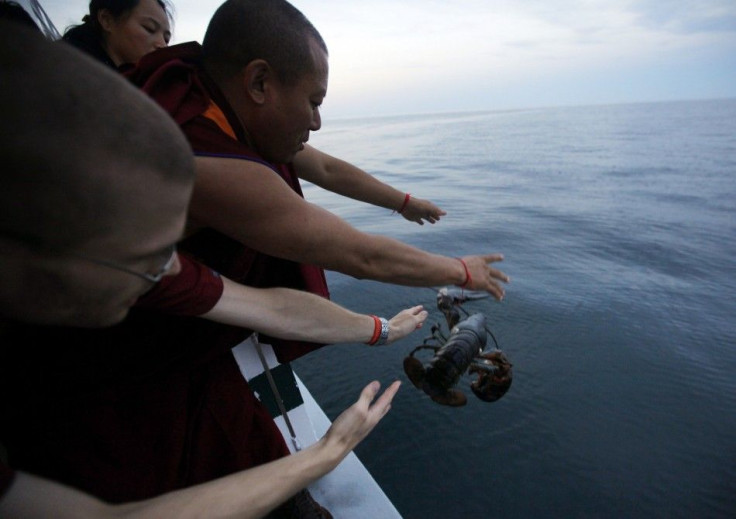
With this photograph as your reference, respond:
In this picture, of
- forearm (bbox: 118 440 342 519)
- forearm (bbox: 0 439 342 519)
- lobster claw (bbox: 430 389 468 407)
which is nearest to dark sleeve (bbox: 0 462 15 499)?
forearm (bbox: 0 439 342 519)

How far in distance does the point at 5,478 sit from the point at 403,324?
1.37m

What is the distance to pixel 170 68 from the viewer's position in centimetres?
127

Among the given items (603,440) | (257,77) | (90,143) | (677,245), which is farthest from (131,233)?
(677,245)

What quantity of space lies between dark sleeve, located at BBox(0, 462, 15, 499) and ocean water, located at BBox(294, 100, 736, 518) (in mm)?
2711

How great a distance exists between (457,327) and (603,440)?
65.6 inches

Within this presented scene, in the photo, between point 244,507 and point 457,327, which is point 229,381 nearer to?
point 244,507

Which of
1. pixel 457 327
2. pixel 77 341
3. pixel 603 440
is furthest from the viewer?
pixel 457 327

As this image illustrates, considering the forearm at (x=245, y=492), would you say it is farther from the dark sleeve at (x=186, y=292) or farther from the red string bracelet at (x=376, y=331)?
the red string bracelet at (x=376, y=331)

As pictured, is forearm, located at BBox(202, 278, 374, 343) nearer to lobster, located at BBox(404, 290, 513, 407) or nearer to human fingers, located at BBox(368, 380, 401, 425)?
human fingers, located at BBox(368, 380, 401, 425)

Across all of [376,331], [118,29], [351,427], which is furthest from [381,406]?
[118,29]

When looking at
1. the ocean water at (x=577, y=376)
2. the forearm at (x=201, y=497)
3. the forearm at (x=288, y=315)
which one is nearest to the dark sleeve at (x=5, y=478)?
the forearm at (x=201, y=497)

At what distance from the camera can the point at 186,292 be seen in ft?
3.33

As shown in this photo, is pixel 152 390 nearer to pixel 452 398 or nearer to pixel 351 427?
pixel 351 427

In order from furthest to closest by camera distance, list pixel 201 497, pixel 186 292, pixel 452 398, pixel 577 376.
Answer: pixel 577 376, pixel 452 398, pixel 186 292, pixel 201 497
